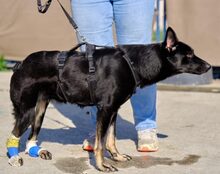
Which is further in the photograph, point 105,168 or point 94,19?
point 94,19

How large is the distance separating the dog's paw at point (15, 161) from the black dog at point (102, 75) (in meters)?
0.01

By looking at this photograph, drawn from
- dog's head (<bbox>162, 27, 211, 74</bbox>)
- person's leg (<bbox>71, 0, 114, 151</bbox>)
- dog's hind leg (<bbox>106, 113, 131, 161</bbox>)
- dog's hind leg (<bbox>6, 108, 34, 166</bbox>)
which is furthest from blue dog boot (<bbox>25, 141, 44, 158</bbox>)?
dog's head (<bbox>162, 27, 211, 74</bbox>)

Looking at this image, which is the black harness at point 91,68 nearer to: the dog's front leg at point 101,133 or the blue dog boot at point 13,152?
the dog's front leg at point 101,133

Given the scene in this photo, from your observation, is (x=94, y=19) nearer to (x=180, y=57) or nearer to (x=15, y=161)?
(x=180, y=57)

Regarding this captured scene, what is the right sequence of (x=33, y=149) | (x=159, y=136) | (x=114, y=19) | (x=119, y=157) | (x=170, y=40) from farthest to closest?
1. (x=159, y=136)
2. (x=114, y=19)
3. (x=33, y=149)
4. (x=119, y=157)
5. (x=170, y=40)

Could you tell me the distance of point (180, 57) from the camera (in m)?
4.70

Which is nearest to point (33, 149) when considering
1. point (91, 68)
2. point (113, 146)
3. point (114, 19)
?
point (113, 146)

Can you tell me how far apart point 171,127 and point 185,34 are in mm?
2535

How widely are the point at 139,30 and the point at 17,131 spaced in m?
1.43

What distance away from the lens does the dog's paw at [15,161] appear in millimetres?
4820

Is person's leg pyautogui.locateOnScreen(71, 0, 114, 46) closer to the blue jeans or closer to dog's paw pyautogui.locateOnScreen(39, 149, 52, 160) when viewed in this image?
the blue jeans

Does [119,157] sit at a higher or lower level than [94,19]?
lower

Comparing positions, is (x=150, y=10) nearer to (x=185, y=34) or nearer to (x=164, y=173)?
(x=164, y=173)

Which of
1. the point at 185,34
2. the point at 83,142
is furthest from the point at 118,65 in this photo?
the point at 185,34
